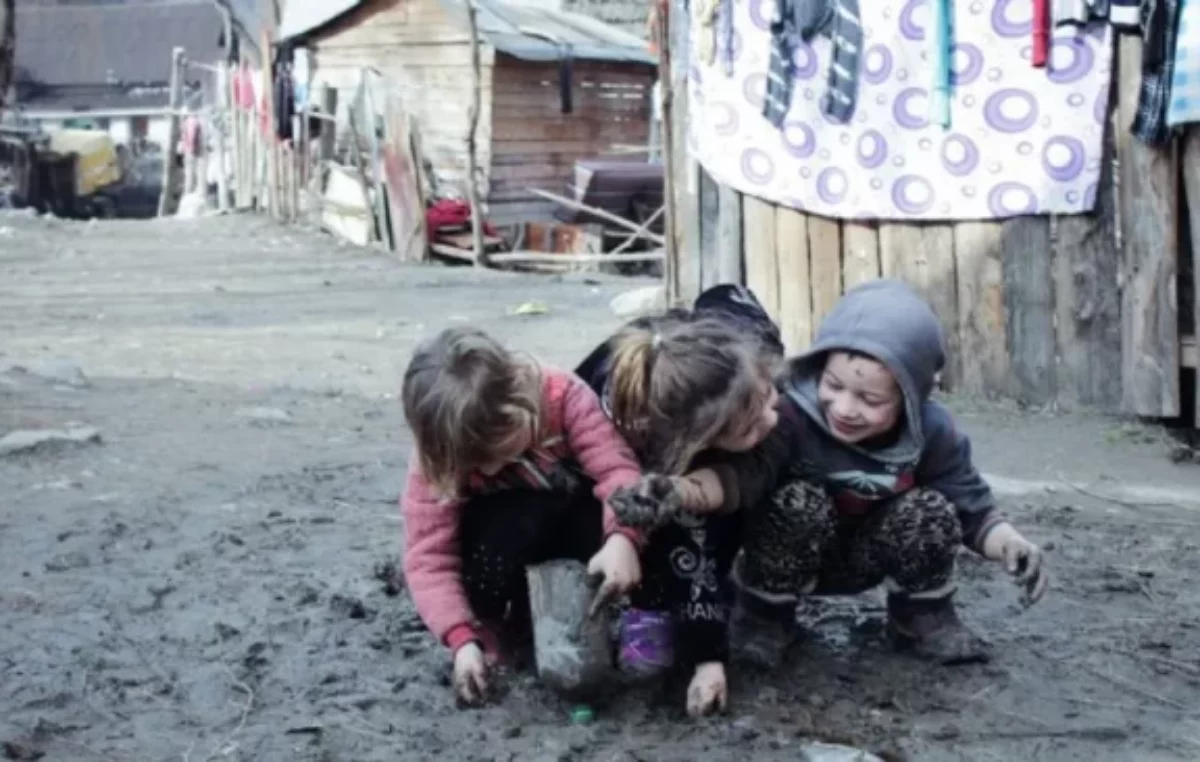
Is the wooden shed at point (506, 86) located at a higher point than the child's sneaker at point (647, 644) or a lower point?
higher

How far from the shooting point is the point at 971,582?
3912 millimetres

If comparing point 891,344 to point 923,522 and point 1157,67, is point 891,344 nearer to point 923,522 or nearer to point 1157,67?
point 923,522

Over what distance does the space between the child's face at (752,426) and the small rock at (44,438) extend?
3.44 meters

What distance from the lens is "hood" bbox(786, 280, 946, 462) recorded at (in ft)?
9.53

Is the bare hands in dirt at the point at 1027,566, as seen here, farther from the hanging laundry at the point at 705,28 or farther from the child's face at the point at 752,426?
the hanging laundry at the point at 705,28

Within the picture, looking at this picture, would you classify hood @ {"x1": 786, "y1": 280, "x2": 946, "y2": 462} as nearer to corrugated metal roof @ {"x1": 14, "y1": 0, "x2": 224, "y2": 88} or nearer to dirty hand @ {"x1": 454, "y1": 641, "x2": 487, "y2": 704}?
dirty hand @ {"x1": 454, "y1": 641, "x2": 487, "y2": 704}

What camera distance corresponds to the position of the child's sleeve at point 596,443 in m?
2.90

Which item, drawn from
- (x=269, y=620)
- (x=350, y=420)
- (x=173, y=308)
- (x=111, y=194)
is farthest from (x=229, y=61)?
(x=269, y=620)

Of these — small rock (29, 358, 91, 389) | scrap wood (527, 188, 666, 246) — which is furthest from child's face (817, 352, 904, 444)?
scrap wood (527, 188, 666, 246)

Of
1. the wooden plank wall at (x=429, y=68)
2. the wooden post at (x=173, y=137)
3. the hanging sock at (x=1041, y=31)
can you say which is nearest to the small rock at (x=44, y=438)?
the hanging sock at (x=1041, y=31)

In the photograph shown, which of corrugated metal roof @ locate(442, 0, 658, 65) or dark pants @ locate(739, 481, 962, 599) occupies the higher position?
corrugated metal roof @ locate(442, 0, 658, 65)

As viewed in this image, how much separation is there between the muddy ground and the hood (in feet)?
1.75

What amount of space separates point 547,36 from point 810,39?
11994 millimetres

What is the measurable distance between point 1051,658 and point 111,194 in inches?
1395
